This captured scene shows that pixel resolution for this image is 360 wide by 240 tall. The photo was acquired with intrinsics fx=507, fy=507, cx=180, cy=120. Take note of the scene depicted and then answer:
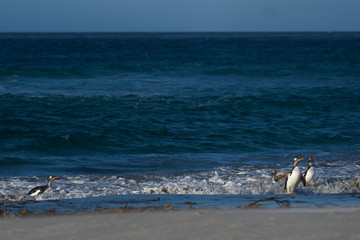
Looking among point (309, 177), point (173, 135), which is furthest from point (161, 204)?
point (173, 135)

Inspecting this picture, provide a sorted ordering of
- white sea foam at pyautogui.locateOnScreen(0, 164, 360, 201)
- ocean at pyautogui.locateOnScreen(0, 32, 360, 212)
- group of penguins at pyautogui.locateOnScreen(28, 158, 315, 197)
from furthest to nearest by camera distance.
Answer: ocean at pyautogui.locateOnScreen(0, 32, 360, 212), white sea foam at pyautogui.locateOnScreen(0, 164, 360, 201), group of penguins at pyautogui.locateOnScreen(28, 158, 315, 197)

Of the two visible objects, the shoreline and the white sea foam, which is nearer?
the shoreline

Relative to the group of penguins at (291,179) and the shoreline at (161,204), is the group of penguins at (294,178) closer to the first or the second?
the group of penguins at (291,179)

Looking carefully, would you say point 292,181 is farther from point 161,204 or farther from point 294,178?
point 161,204

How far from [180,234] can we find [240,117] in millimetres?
11732

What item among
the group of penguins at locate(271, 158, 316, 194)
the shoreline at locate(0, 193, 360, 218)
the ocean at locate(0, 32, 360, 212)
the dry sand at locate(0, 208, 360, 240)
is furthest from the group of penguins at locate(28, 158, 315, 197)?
the dry sand at locate(0, 208, 360, 240)

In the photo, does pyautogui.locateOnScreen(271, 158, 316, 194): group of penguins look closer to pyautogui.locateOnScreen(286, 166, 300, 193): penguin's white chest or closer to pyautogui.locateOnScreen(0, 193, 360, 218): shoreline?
pyautogui.locateOnScreen(286, 166, 300, 193): penguin's white chest

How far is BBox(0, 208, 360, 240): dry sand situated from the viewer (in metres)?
4.47

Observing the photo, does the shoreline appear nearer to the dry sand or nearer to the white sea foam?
the dry sand

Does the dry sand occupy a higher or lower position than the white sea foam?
higher

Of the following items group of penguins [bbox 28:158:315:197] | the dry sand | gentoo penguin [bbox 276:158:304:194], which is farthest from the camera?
gentoo penguin [bbox 276:158:304:194]

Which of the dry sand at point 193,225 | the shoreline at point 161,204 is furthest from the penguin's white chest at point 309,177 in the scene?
the dry sand at point 193,225

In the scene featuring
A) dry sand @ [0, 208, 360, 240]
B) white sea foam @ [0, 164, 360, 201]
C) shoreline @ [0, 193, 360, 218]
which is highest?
dry sand @ [0, 208, 360, 240]

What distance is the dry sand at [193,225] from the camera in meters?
4.47
